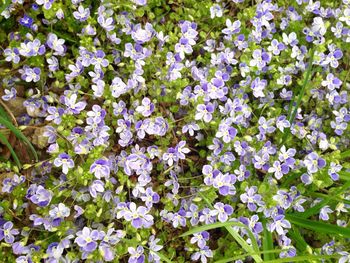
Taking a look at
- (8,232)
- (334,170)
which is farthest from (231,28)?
(8,232)

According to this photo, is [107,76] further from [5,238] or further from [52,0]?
[5,238]

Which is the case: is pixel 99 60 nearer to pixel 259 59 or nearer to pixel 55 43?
pixel 55 43

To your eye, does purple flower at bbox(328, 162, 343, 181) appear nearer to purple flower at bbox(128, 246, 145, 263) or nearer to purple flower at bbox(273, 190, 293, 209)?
purple flower at bbox(273, 190, 293, 209)

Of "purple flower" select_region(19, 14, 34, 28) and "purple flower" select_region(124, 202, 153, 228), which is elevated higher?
"purple flower" select_region(19, 14, 34, 28)

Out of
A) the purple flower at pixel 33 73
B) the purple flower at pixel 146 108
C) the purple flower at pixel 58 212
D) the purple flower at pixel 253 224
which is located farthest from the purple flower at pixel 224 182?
the purple flower at pixel 33 73

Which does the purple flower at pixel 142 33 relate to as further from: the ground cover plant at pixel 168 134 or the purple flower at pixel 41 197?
the purple flower at pixel 41 197

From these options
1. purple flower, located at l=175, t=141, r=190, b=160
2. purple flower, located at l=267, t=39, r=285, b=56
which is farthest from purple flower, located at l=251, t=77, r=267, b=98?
purple flower, located at l=175, t=141, r=190, b=160
